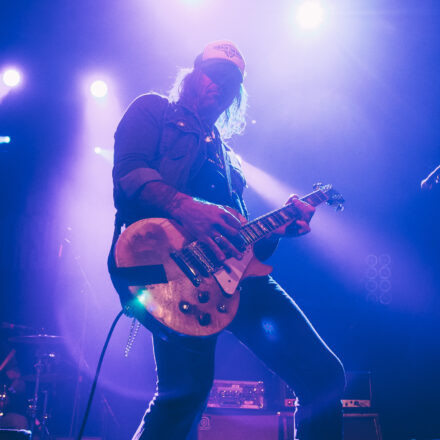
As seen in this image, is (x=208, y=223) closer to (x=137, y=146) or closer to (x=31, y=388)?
(x=137, y=146)

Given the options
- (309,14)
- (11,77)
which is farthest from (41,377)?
(309,14)

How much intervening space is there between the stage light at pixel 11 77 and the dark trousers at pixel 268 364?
7.31 meters

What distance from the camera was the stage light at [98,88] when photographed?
7555 mm

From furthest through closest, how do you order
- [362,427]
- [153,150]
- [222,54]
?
[362,427] < [222,54] < [153,150]

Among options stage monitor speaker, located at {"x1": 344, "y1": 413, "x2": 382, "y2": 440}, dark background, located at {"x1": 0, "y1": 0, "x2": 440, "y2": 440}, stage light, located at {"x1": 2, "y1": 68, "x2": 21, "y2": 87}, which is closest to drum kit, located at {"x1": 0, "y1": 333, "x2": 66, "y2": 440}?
dark background, located at {"x1": 0, "y1": 0, "x2": 440, "y2": 440}

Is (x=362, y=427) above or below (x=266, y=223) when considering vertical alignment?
below

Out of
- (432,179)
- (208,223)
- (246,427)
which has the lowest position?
(246,427)

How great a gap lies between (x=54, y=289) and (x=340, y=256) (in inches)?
208

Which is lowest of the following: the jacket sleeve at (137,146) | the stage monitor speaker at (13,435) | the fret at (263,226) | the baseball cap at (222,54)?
the stage monitor speaker at (13,435)

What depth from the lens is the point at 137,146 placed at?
205 cm

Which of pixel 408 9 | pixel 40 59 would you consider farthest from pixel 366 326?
pixel 40 59

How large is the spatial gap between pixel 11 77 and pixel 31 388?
5.55 meters

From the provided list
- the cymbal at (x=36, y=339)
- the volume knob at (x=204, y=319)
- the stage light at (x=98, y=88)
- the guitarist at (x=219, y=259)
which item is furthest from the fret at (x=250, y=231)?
the stage light at (x=98, y=88)

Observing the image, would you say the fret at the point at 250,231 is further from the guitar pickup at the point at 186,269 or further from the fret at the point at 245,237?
the guitar pickup at the point at 186,269
